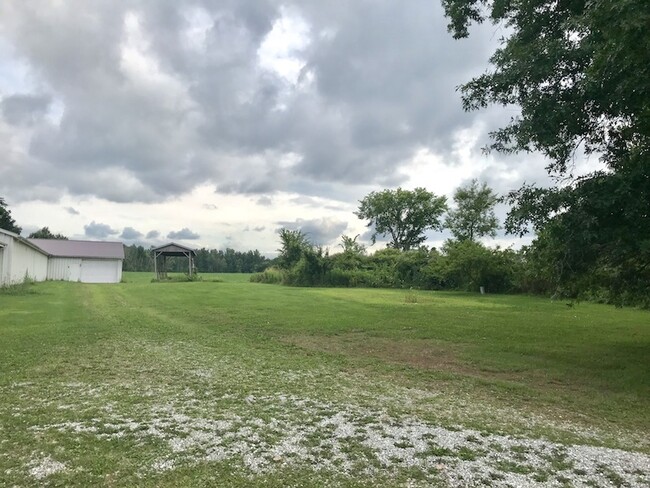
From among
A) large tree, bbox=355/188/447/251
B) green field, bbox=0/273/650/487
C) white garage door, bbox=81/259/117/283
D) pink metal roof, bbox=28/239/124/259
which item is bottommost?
green field, bbox=0/273/650/487

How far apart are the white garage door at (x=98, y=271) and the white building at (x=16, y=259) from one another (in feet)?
18.3

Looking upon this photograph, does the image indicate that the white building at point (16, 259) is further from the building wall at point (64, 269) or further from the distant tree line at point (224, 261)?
the distant tree line at point (224, 261)

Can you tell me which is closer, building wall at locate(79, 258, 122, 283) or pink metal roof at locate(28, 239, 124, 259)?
pink metal roof at locate(28, 239, 124, 259)

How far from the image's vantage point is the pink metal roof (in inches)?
1385

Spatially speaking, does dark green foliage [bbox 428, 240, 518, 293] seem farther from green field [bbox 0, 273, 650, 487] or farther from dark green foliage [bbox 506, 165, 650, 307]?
dark green foliage [bbox 506, 165, 650, 307]

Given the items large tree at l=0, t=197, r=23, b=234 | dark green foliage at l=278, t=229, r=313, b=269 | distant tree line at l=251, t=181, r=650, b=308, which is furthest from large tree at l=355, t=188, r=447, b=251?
→ large tree at l=0, t=197, r=23, b=234

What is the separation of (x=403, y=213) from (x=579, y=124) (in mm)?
52074

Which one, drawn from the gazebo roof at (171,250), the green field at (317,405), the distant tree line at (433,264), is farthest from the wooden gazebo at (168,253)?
the green field at (317,405)

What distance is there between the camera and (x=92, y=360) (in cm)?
800

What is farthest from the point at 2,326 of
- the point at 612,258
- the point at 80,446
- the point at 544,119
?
the point at 612,258

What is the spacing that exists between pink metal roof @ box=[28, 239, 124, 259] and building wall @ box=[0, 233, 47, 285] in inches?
201

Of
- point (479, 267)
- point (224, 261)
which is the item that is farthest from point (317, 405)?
point (224, 261)

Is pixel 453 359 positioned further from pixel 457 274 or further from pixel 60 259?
pixel 60 259

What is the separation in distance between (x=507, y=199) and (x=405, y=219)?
5229 centimetres
